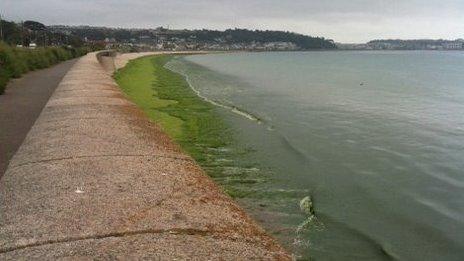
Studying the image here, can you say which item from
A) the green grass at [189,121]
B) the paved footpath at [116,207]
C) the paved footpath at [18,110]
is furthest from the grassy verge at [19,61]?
the paved footpath at [116,207]

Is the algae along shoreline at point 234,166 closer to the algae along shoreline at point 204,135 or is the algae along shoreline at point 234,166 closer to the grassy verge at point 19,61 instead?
the algae along shoreline at point 204,135

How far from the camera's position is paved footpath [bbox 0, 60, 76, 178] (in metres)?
9.56

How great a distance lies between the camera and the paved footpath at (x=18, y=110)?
31.4 ft

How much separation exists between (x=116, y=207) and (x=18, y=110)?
9952 mm

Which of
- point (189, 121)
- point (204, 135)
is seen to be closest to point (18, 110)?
point (204, 135)

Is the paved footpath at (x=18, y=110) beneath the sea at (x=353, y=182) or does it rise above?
above

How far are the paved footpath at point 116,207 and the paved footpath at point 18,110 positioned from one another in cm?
120

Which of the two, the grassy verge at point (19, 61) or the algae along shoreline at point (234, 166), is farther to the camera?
the grassy verge at point (19, 61)

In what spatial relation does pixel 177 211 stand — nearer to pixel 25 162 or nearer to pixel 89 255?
pixel 89 255

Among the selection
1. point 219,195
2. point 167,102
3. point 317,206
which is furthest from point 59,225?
point 167,102

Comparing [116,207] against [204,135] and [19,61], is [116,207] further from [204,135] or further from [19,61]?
[19,61]

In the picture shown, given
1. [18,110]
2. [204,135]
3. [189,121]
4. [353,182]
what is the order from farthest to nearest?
[189,121], [204,135], [18,110], [353,182]

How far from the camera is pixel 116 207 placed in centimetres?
515

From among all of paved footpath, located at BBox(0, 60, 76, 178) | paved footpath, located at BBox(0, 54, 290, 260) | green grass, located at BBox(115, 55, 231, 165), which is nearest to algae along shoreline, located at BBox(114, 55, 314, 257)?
green grass, located at BBox(115, 55, 231, 165)
